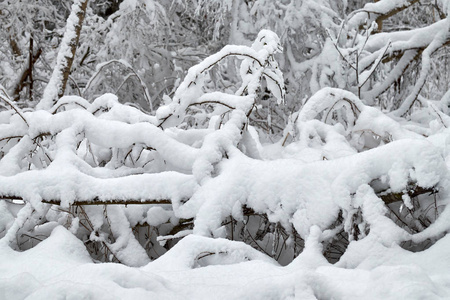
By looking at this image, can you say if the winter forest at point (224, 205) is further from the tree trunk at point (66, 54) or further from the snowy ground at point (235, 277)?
the tree trunk at point (66, 54)

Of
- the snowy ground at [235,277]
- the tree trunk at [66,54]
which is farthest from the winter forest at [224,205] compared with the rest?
the tree trunk at [66,54]

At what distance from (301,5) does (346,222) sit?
12.4 ft

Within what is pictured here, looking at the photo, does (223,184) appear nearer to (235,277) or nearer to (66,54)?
(235,277)

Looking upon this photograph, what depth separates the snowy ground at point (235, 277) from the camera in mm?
1128

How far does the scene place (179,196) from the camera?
78.3 inches

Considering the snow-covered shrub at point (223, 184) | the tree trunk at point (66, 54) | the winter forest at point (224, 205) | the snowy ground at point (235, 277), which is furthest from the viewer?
the tree trunk at point (66, 54)

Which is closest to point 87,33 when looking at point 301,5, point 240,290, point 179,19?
point 179,19

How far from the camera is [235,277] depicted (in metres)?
1.44

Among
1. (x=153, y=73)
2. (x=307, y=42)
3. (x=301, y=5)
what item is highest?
(x=301, y=5)

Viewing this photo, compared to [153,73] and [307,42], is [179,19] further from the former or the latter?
[307,42]

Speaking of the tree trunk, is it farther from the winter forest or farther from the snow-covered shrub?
the snow-covered shrub

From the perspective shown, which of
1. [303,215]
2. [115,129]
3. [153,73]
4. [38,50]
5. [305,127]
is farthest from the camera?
[153,73]

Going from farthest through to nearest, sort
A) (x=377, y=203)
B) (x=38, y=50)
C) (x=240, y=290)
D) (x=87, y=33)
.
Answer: (x=87, y=33), (x=38, y=50), (x=377, y=203), (x=240, y=290)

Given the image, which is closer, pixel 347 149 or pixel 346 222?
pixel 346 222
